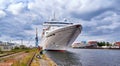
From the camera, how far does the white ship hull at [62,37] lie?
88.4m

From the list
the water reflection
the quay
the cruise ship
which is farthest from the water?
the cruise ship

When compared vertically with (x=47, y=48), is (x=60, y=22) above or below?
above

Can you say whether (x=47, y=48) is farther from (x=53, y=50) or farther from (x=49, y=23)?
(x=49, y=23)

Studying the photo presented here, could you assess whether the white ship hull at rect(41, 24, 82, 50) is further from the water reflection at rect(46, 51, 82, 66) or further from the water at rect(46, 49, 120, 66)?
the water reflection at rect(46, 51, 82, 66)

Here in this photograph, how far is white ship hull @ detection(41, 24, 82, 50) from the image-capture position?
3479 inches

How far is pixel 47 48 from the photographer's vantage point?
99.5 meters

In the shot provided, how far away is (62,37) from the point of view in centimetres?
9175

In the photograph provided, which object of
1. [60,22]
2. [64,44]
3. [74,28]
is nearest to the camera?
[74,28]

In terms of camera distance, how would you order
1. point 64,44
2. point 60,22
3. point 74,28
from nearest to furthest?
point 74,28, point 64,44, point 60,22

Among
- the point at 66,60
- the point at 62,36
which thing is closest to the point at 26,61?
the point at 66,60

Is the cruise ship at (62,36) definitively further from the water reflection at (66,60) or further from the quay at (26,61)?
the quay at (26,61)

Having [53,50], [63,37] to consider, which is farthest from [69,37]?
[53,50]

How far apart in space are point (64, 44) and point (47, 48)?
9.44m

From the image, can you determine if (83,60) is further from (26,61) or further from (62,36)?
(62,36)
